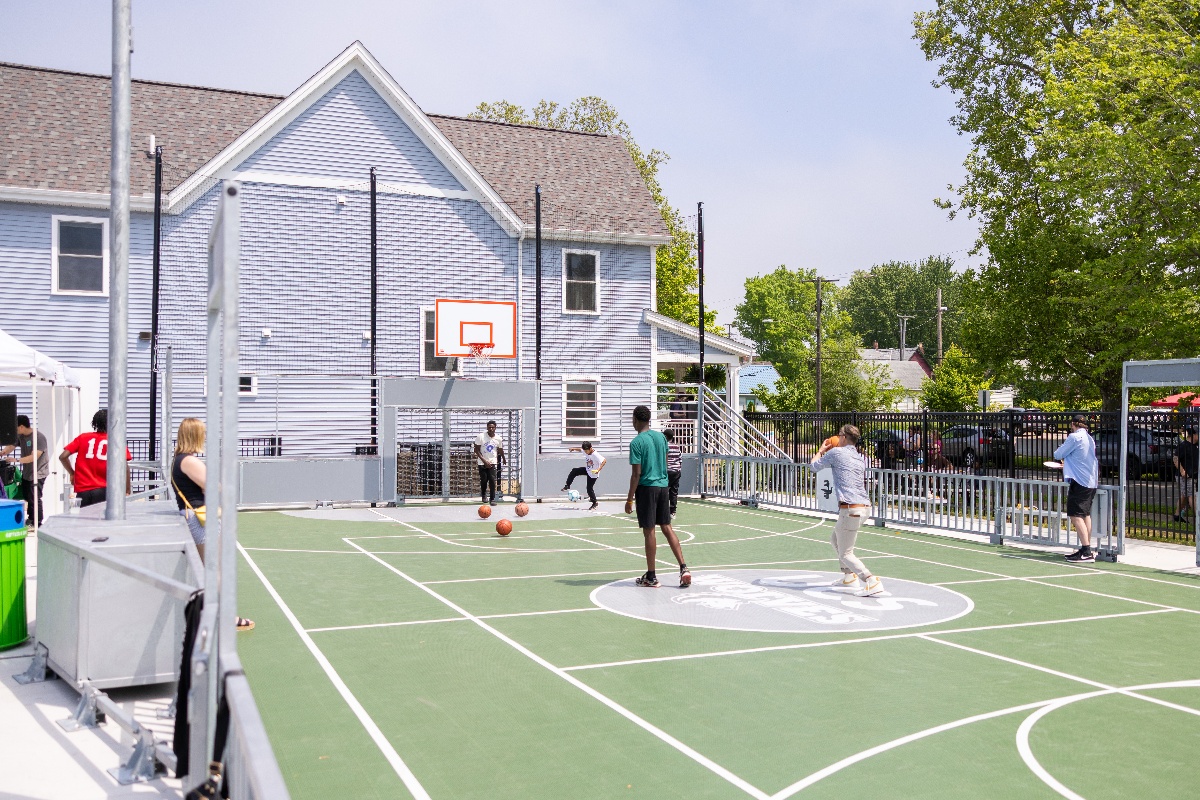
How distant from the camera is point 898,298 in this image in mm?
124750

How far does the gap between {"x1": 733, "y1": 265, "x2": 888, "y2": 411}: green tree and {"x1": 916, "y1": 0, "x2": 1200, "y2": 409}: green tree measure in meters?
26.1

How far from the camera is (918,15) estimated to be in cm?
3756

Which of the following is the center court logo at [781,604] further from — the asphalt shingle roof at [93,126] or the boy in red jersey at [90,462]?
the asphalt shingle roof at [93,126]

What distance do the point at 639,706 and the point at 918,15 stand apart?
1421 inches

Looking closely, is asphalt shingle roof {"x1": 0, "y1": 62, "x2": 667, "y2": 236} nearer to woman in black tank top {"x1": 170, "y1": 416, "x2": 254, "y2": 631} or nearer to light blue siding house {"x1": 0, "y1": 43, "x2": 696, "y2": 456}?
light blue siding house {"x1": 0, "y1": 43, "x2": 696, "y2": 456}

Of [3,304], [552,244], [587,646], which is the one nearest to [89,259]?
[3,304]

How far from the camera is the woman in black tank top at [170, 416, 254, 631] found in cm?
898

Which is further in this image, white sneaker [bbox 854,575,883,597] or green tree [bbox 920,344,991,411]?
green tree [bbox 920,344,991,411]

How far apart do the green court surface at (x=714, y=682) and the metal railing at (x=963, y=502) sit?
170 cm

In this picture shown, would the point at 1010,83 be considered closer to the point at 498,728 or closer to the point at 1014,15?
the point at 1014,15

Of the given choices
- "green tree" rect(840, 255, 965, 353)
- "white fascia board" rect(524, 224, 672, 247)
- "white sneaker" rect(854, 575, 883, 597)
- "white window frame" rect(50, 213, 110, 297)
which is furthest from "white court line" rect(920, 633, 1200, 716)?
"green tree" rect(840, 255, 965, 353)

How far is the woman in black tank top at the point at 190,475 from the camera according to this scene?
8.98 m

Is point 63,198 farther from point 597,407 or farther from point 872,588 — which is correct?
point 872,588

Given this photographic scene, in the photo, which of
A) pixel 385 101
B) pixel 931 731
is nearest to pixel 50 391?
pixel 385 101
